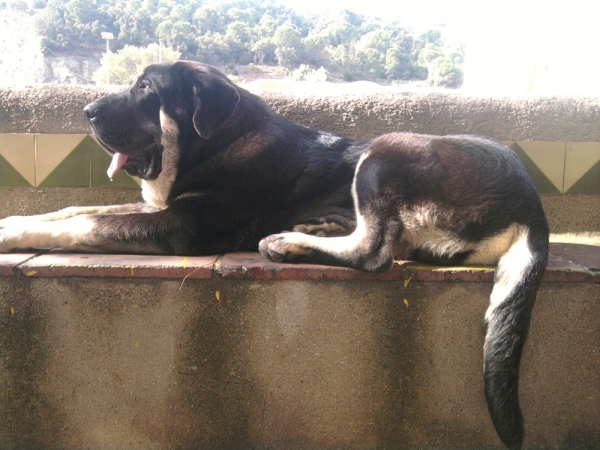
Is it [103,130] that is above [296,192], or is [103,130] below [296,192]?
above

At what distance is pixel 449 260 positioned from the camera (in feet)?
7.50

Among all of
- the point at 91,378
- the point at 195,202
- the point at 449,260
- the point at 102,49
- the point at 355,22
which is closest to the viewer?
the point at 91,378

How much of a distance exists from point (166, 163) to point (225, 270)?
0.89m

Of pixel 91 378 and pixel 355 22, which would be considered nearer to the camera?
pixel 91 378

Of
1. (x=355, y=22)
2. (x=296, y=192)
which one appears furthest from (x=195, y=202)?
(x=355, y=22)

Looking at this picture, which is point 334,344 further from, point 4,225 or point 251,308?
point 4,225

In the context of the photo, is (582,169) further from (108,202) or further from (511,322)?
(108,202)

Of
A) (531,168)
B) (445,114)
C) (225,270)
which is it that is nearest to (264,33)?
(445,114)

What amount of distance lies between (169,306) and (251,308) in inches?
14.2

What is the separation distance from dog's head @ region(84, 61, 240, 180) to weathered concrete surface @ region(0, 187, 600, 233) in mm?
909

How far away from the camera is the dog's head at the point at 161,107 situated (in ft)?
8.37

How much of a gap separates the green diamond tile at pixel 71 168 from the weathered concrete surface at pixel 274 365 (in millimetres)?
1493

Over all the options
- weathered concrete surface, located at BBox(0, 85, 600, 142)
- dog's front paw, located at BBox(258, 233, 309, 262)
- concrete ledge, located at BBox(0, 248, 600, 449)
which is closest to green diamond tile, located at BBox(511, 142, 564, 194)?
weathered concrete surface, located at BBox(0, 85, 600, 142)

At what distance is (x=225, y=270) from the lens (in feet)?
6.86
